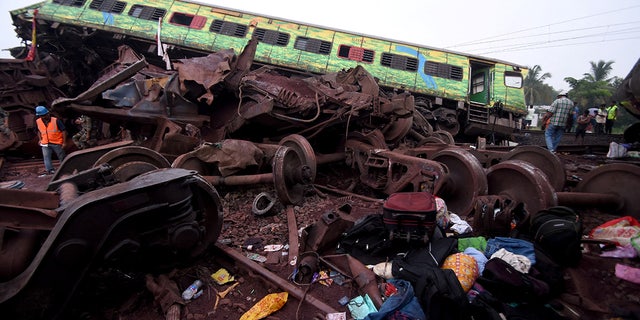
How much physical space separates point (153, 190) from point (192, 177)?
32 cm

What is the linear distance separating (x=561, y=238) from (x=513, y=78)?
13718mm

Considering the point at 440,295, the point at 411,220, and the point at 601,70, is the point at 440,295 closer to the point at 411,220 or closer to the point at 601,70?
the point at 411,220

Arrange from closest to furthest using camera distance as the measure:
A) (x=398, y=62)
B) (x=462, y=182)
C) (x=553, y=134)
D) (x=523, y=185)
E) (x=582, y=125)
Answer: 1. (x=523, y=185)
2. (x=462, y=182)
3. (x=553, y=134)
4. (x=582, y=125)
5. (x=398, y=62)

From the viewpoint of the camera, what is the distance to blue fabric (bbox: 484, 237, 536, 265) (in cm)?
257

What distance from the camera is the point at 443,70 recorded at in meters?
14.0

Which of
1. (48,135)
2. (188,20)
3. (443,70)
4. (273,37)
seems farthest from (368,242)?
(188,20)

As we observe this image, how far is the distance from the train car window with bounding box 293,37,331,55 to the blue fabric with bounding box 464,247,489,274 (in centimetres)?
1304

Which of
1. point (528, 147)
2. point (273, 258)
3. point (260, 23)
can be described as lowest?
point (273, 258)

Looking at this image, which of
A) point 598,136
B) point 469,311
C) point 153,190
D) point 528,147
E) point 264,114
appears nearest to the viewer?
point 469,311

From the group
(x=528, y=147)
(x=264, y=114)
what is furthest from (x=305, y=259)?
(x=528, y=147)

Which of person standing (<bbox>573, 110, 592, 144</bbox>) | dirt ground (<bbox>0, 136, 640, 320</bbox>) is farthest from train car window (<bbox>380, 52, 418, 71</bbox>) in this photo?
dirt ground (<bbox>0, 136, 640, 320</bbox>)

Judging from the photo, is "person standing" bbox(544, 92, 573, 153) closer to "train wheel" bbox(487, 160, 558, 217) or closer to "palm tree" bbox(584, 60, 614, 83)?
"train wheel" bbox(487, 160, 558, 217)

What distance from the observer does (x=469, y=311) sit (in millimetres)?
2002

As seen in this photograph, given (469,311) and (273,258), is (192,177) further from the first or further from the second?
(469,311)
